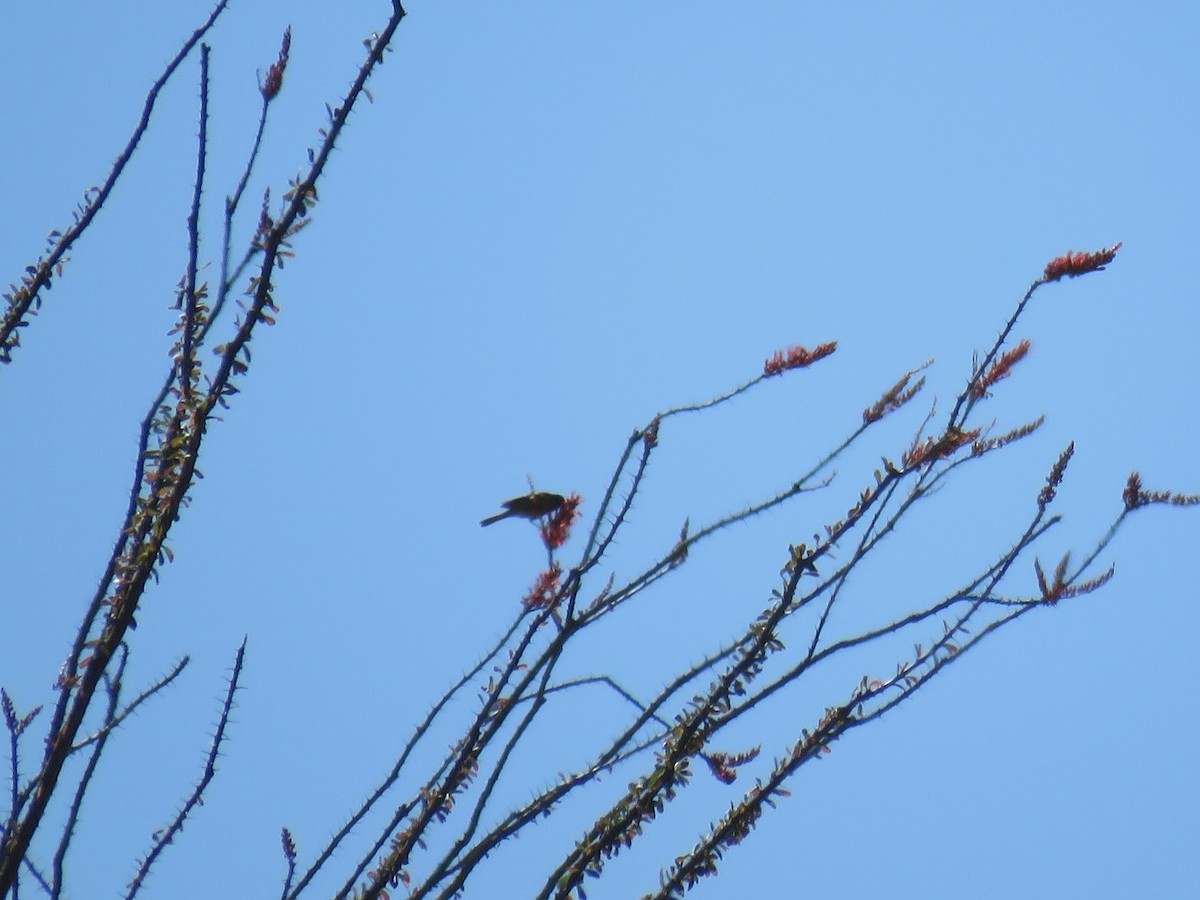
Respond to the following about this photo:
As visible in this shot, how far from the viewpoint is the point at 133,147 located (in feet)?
7.14

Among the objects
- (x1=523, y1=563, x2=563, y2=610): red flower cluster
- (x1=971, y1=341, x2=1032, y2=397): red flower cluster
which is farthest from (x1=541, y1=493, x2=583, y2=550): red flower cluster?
(x1=971, y1=341, x2=1032, y2=397): red flower cluster

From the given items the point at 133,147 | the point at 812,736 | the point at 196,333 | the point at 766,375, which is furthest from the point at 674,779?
the point at 133,147

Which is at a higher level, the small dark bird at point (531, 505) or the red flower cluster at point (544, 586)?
the small dark bird at point (531, 505)

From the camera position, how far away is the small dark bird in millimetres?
3086

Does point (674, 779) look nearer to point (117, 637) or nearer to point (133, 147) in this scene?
point (117, 637)

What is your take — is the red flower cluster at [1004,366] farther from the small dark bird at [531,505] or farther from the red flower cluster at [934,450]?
the small dark bird at [531,505]

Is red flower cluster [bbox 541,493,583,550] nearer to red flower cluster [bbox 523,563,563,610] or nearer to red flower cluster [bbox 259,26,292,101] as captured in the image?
red flower cluster [bbox 523,563,563,610]

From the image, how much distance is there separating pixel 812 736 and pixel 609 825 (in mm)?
419

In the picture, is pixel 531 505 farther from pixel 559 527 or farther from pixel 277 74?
pixel 277 74

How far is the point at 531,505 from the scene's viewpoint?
3125 millimetres

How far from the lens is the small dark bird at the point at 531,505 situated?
10.1 feet

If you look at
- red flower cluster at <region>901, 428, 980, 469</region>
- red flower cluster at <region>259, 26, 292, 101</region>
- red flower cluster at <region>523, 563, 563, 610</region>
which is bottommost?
red flower cluster at <region>901, 428, 980, 469</region>

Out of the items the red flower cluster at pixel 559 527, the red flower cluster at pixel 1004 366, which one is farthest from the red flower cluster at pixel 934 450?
the red flower cluster at pixel 559 527

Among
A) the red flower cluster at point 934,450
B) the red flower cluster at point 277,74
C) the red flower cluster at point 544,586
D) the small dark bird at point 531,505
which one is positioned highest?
the red flower cluster at point 277,74
